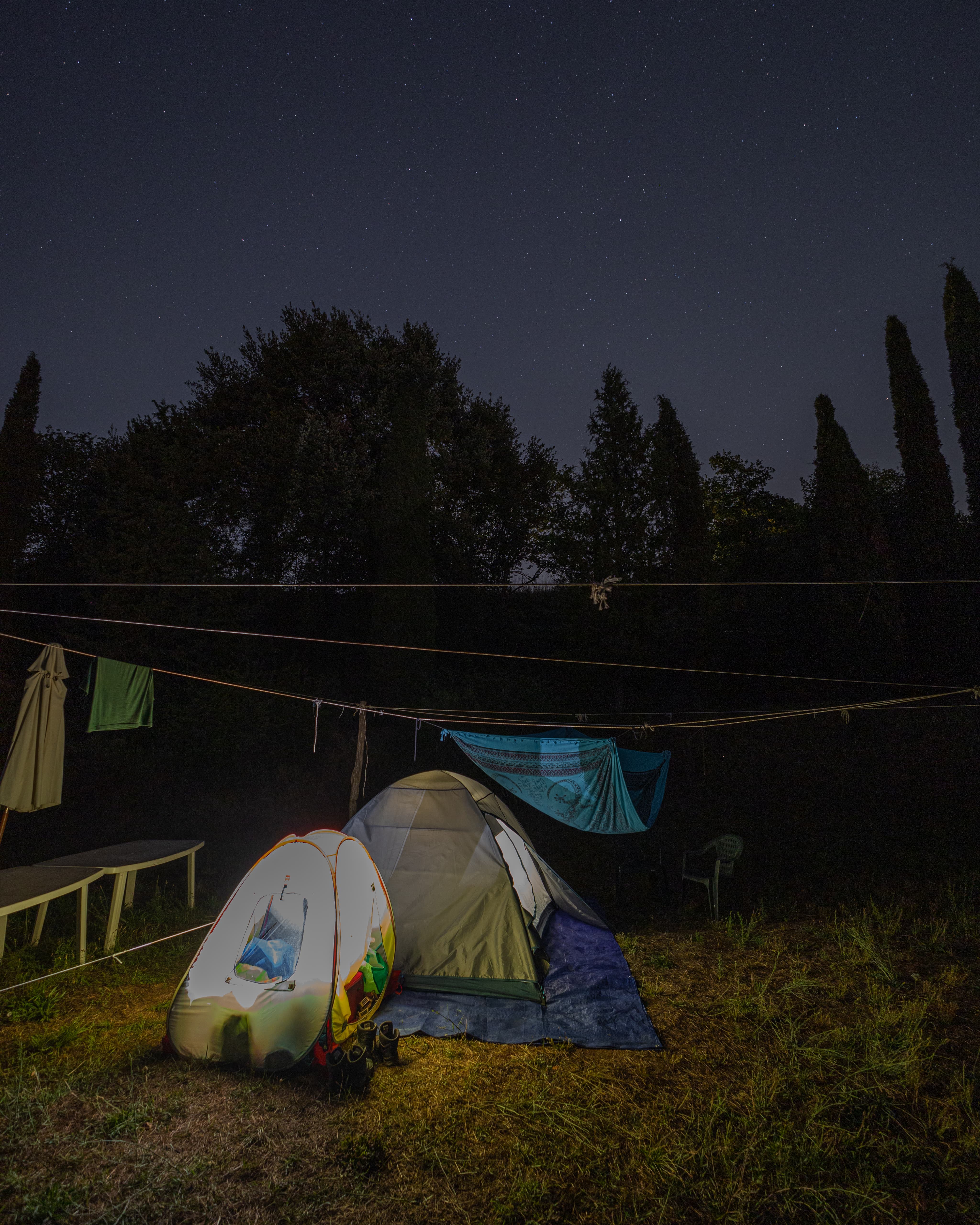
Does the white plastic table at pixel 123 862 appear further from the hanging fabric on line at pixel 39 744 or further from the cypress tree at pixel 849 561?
the cypress tree at pixel 849 561

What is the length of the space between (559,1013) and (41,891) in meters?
3.23

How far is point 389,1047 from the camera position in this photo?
134 inches

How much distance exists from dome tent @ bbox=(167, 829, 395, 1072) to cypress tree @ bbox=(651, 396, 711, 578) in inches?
433

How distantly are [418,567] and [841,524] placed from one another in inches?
325

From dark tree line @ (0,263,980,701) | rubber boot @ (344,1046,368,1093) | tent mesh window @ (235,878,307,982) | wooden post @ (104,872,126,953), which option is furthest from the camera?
dark tree line @ (0,263,980,701)

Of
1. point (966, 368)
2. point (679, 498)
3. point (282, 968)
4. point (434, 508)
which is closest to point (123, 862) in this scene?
point (282, 968)

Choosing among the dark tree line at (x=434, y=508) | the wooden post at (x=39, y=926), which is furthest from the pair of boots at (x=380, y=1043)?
the dark tree line at (x=434, y=508)

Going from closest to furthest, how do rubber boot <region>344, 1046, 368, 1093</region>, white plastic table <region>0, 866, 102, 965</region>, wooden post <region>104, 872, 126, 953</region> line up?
rubber boot <region>344, 1046, 368, 1093</region> < white plastic table <region>0, 866, 102, 965</region> < wooden post <region>104, 872, 126, 953</region>

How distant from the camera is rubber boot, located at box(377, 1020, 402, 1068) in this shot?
3.38 m

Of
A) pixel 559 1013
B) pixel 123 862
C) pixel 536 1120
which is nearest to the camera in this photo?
pixel 536 1120

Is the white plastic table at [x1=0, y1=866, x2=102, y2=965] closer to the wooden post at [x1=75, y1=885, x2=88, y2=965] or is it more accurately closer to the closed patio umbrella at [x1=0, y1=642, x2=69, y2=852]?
the wooden post at [x1=75, y1=885, x2=88, y2=965]

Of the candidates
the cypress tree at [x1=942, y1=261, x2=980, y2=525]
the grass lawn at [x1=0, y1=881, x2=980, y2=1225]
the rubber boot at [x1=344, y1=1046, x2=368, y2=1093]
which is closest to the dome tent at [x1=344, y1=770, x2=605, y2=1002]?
the grass lawn at [x1=0, y1=881, x2=980, y2=1225]

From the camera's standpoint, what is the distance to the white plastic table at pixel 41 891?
3.64 m

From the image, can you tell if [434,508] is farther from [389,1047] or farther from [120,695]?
[389,1047]
